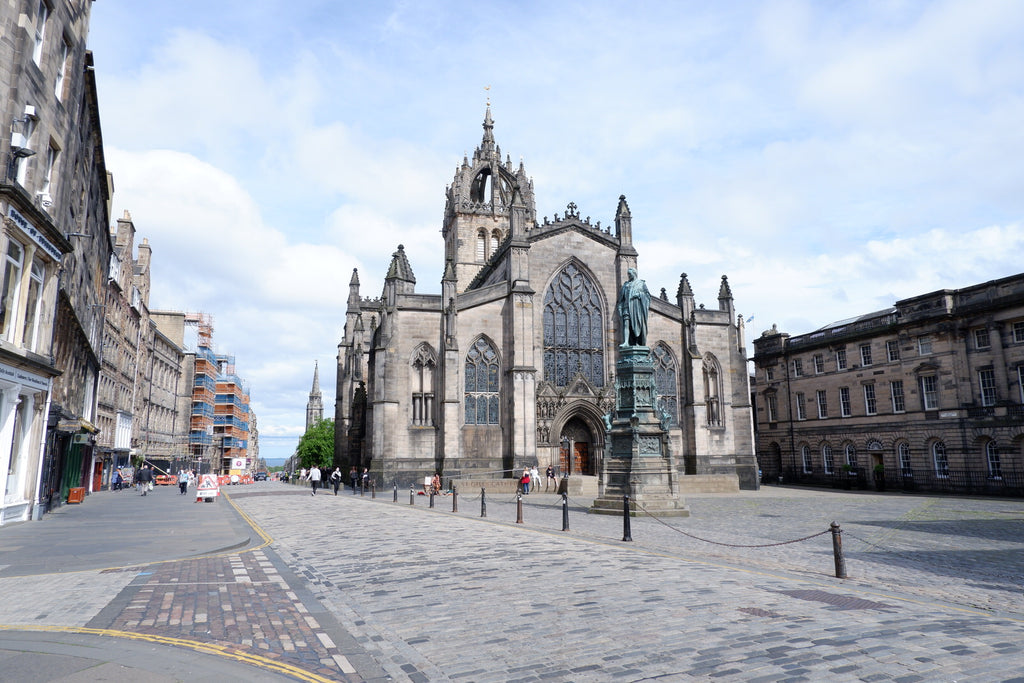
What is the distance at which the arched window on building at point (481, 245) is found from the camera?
58.4 meters

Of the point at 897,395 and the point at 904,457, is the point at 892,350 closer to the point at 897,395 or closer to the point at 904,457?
the point at 897,395

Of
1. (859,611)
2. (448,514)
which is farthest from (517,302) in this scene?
(859,611)

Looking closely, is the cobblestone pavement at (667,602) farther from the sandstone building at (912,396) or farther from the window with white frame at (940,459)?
the window with white frame at (940,459)

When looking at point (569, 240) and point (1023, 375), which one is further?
point (569, 240)

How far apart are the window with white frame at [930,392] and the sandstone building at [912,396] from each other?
0.07 metres

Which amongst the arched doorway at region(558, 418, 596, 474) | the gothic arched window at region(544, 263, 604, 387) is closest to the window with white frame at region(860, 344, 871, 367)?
the gothic arched window at region(544, 263, 604, 387)

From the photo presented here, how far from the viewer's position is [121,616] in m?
7.00

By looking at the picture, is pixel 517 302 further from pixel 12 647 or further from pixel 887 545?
pixel 12 647

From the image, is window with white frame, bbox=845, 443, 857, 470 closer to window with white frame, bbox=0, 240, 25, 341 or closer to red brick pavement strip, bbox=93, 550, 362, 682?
red brick pavement strip, bbox=93, 550, 362, 682

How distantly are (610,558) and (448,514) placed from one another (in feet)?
33.7

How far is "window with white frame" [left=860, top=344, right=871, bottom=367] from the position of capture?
4125cm

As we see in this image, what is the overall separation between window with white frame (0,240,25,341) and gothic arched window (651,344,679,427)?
31.0 metres

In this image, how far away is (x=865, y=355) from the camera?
41.5 meters

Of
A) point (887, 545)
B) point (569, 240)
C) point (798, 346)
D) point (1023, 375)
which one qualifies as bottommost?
point (887, 545)
